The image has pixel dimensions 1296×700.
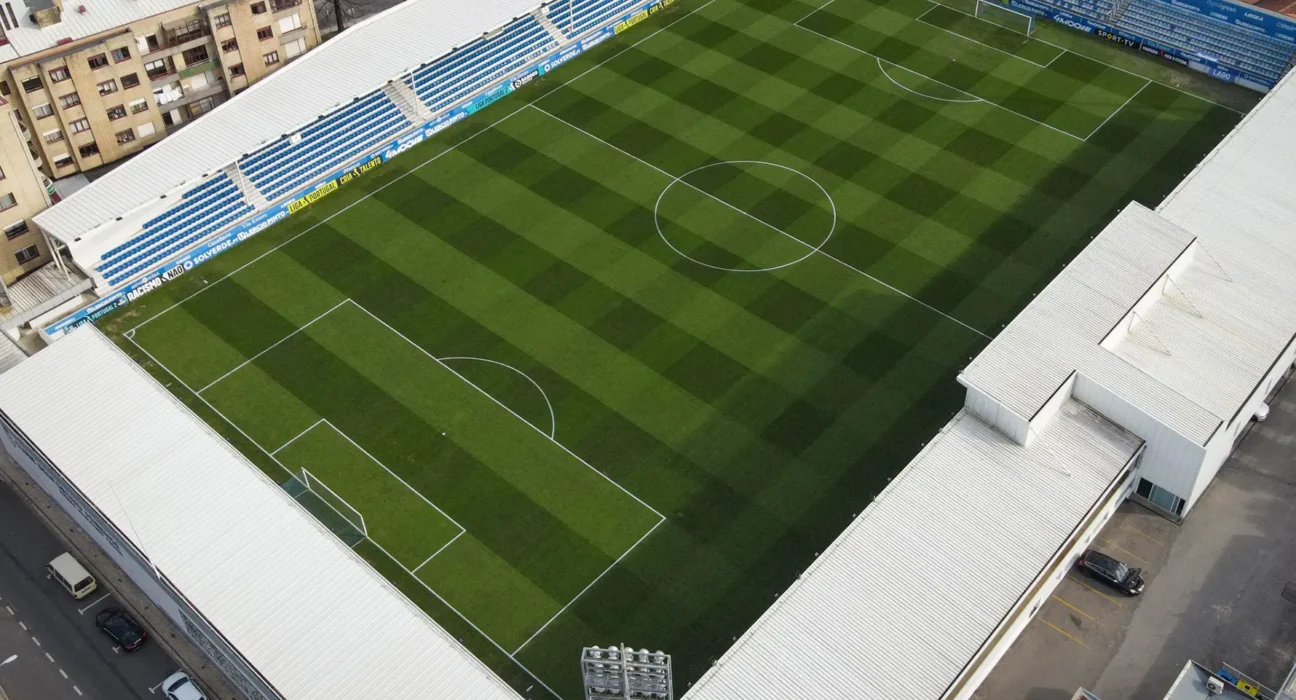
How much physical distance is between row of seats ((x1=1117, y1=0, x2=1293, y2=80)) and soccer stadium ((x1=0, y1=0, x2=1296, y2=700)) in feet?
0.77

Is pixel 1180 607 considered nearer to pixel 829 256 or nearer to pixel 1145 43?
pixel 829 256

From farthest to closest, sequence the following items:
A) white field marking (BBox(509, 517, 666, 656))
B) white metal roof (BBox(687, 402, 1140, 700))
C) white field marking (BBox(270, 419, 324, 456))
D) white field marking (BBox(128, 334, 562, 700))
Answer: white field marking (BBox(270, 419, 324, 456)) < white field marking (BBox(509, 517, 666, 656)) < white field marking (BBox(128, 334, 562, 700)) < white metal roof (BBox(687, 402, 1140, 700))

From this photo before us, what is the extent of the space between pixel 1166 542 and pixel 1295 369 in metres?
12.7

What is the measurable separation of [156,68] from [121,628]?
32.7 meters

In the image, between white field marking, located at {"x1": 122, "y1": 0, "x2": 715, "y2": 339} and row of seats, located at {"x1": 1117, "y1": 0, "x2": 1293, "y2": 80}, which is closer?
white field marking, located at {"x1": 122, "y1": 0, "x2": 715, "y2": 339}

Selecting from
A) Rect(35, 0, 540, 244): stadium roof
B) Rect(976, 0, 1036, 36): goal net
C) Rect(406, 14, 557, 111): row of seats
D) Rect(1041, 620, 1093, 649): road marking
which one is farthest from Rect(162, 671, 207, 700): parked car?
Rect(976, 0, 1036, 36): goal net

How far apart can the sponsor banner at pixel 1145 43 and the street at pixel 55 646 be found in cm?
6102

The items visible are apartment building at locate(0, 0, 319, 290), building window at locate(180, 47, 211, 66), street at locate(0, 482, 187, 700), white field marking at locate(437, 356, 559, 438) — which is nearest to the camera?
street at locate(0, 482, 187, 700)

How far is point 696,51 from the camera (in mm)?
77000

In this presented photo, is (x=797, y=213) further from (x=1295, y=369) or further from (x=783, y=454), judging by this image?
(x=1295, y=369)

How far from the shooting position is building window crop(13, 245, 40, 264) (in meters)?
60.9

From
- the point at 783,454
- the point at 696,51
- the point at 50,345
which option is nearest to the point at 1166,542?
the point at 783,454

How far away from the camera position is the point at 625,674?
41.7m

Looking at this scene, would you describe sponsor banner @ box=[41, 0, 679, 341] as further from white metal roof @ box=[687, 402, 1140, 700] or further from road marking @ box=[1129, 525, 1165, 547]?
road marking @ box=[1129, 525, 1165, 547]
